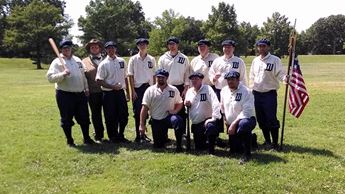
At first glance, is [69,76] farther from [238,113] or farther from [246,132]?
[246,132]

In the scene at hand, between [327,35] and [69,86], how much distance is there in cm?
11348

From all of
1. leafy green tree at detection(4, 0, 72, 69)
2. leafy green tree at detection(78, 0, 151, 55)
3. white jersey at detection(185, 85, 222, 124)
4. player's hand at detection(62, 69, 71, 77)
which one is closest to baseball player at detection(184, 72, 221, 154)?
white jersey at detection(185, 85, 222, 124)

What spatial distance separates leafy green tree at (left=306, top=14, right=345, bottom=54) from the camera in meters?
113

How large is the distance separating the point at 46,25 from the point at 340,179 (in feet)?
217

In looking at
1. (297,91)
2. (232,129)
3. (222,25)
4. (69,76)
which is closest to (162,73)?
(232,129)

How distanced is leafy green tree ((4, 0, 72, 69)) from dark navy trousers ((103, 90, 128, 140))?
5726cm

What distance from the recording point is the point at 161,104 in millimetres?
9594

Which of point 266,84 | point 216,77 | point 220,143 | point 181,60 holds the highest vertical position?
point 181,60

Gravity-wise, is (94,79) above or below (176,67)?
below

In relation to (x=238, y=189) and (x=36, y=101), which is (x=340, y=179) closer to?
(x=238, y=189)

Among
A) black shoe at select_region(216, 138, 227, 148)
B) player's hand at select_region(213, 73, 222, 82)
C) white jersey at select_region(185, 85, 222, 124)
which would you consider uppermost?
player's hand at select_region(213, 73, 222, 82)

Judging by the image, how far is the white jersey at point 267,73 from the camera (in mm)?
9320

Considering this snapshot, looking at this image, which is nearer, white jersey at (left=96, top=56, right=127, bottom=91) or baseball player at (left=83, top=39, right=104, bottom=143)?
white jersey at (left=96, top=56, right=127, bottom=91)

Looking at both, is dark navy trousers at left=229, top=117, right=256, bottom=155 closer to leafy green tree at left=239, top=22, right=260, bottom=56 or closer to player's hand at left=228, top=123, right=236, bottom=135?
player's hand at left=228, top=123, right=236, bottom=135
